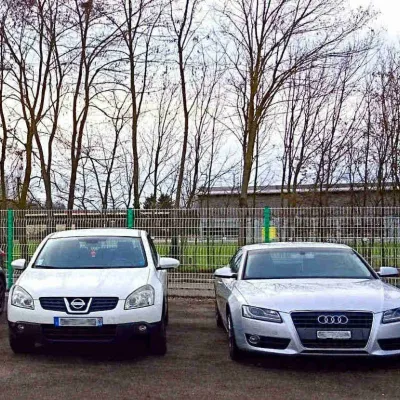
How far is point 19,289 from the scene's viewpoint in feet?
23.8

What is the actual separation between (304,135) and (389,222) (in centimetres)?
1136

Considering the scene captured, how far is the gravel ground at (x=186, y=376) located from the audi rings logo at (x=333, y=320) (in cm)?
53

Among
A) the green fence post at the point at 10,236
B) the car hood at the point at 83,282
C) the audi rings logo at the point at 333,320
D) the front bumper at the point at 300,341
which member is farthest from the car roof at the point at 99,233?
the green fence post at the point at 10,236

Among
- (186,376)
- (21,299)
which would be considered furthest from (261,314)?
(21,299)

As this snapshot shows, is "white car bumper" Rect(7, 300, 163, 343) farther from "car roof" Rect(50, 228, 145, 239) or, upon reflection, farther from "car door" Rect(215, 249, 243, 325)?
"car roof" Rect(50, 228, 145, 239)

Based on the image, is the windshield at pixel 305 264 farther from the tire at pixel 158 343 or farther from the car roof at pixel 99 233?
the car roof at pixel 99 233

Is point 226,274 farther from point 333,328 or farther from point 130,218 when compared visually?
point 130,218

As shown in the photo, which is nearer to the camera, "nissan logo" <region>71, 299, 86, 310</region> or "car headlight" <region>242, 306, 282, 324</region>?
"car headlight" <region>242, 306, 282, 324</region>

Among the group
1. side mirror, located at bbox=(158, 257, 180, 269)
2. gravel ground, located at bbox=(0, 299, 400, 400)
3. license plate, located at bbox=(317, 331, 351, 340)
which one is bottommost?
gravel ground, located at bbox=(0, 299, 400, 400)

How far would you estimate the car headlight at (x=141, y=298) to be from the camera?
23.0 feet

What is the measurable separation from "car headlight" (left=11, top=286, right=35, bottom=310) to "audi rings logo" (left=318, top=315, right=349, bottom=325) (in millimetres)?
3129

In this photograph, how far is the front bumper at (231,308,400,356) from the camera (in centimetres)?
638

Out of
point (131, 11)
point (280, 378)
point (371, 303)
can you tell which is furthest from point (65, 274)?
point (131, 11)

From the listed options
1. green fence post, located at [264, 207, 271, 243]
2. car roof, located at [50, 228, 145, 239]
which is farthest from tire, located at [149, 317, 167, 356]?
green fence post, located at [264, 207, 271, 243]
